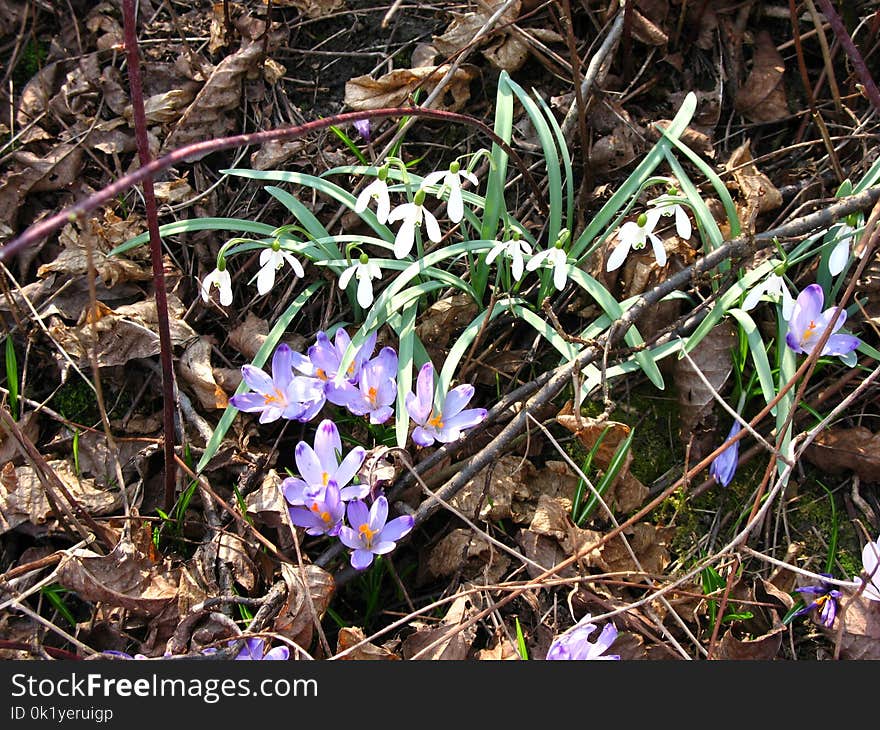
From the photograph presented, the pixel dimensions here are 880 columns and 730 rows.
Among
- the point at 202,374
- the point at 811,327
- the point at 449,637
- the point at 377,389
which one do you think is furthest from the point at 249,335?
the point at 811,327

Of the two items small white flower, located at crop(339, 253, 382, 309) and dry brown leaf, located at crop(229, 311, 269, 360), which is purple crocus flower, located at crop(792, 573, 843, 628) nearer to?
small white flower, located at crop(339, 253, 382, 309)

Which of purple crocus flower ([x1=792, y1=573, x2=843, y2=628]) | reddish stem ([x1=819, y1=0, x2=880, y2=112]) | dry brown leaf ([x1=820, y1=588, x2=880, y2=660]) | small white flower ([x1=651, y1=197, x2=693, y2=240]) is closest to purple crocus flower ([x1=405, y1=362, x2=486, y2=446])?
small white flower ([x1=651, y1=197, x2=693, y2=240])

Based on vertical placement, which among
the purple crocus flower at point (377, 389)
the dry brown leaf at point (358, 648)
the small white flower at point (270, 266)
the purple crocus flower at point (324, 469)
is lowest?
the dry brown leaf at point (358, 648)

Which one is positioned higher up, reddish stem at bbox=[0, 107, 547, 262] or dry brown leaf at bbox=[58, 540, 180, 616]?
reddish stem at bbox=[0, 107, 547, 262]

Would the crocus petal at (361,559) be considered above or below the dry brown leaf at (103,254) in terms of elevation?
below

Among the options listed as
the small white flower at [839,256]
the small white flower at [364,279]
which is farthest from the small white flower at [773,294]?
the small white flower at [364,279]

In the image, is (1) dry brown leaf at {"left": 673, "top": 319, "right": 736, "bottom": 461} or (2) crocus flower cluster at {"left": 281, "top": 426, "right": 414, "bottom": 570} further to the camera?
(1) dry brown leaf at {"left": 673, "top": 319, "right": 736, "bottom": 461}

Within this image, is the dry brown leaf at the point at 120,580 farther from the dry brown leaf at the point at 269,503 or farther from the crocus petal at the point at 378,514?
the crocus petal at the point at 378,514
